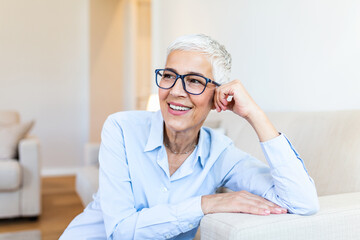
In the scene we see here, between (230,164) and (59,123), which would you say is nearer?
(230,164)

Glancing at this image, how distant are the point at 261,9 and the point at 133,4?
3231 millimetres

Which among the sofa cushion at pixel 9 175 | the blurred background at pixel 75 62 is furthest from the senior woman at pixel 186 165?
the blurred background at pixel 75 62

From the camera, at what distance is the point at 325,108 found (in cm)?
193

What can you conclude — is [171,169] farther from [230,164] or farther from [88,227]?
[88,227]

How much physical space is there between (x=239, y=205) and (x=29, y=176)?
2.61 m

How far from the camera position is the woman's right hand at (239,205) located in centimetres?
101

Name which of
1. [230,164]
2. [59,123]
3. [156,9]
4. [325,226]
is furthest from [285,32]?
[59,123]

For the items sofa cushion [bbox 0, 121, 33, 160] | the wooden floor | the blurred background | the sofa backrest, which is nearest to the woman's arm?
the sofa backrest

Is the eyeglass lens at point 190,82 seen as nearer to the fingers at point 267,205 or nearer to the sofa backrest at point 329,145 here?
the fingers at point 267,205

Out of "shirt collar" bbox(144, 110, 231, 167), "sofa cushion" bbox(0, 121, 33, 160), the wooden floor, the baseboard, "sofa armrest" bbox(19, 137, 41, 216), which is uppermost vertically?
"shirt collar" bbox(144, 110, 231, 167)

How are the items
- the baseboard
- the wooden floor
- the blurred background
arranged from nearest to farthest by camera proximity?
the wooden floor, the blurred background, the baseboard

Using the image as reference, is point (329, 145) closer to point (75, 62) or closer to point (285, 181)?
point (285, 181)

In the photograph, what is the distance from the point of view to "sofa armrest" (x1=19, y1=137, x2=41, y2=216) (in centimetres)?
320

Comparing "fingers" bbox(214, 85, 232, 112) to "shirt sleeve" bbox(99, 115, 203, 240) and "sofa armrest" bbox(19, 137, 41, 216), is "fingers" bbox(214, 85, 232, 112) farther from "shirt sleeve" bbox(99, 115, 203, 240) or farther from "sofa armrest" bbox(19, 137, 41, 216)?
"sofa armrest" bbox(19, 137, 41, 216)
